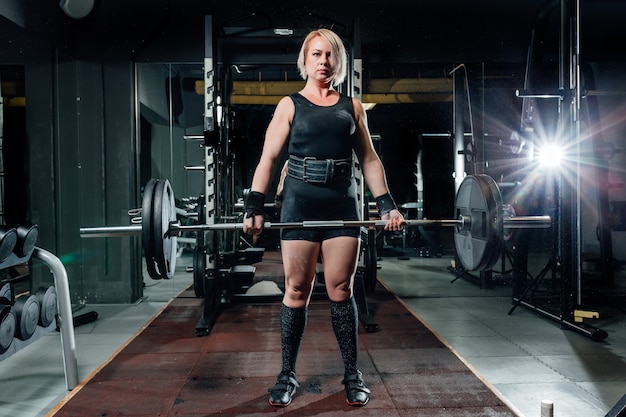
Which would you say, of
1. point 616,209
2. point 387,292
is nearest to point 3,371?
point 387,292

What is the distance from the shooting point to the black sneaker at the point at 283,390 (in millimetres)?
1946

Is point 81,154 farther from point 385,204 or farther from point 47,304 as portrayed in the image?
point 385,204

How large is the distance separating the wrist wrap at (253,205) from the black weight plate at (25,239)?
98cm

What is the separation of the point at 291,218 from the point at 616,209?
4.53m

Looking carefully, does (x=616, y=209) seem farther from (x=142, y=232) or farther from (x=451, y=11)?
(x=142, y=232)

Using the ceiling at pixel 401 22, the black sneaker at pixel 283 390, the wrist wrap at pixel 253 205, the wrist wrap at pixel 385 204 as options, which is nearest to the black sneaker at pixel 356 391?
the black sneaker at pixel 283 390

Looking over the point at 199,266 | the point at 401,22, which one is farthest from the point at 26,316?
the point at 401,22

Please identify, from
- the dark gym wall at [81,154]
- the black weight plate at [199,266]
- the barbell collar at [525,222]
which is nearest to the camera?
the barbell collar at [525,222]

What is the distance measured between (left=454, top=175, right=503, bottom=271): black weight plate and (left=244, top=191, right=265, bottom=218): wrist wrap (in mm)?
921

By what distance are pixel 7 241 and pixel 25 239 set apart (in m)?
0.11

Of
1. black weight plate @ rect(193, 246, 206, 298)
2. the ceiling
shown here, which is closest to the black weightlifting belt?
black weight plate @ rect(193, 246, 206, 298)

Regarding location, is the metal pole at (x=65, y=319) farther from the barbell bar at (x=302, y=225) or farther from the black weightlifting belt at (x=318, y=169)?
the black weightlifting belt at (x=318, y=169)

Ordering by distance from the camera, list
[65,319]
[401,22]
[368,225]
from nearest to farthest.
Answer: [368,225]
[65,319]
[401,22]

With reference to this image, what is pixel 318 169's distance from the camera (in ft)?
6.30
